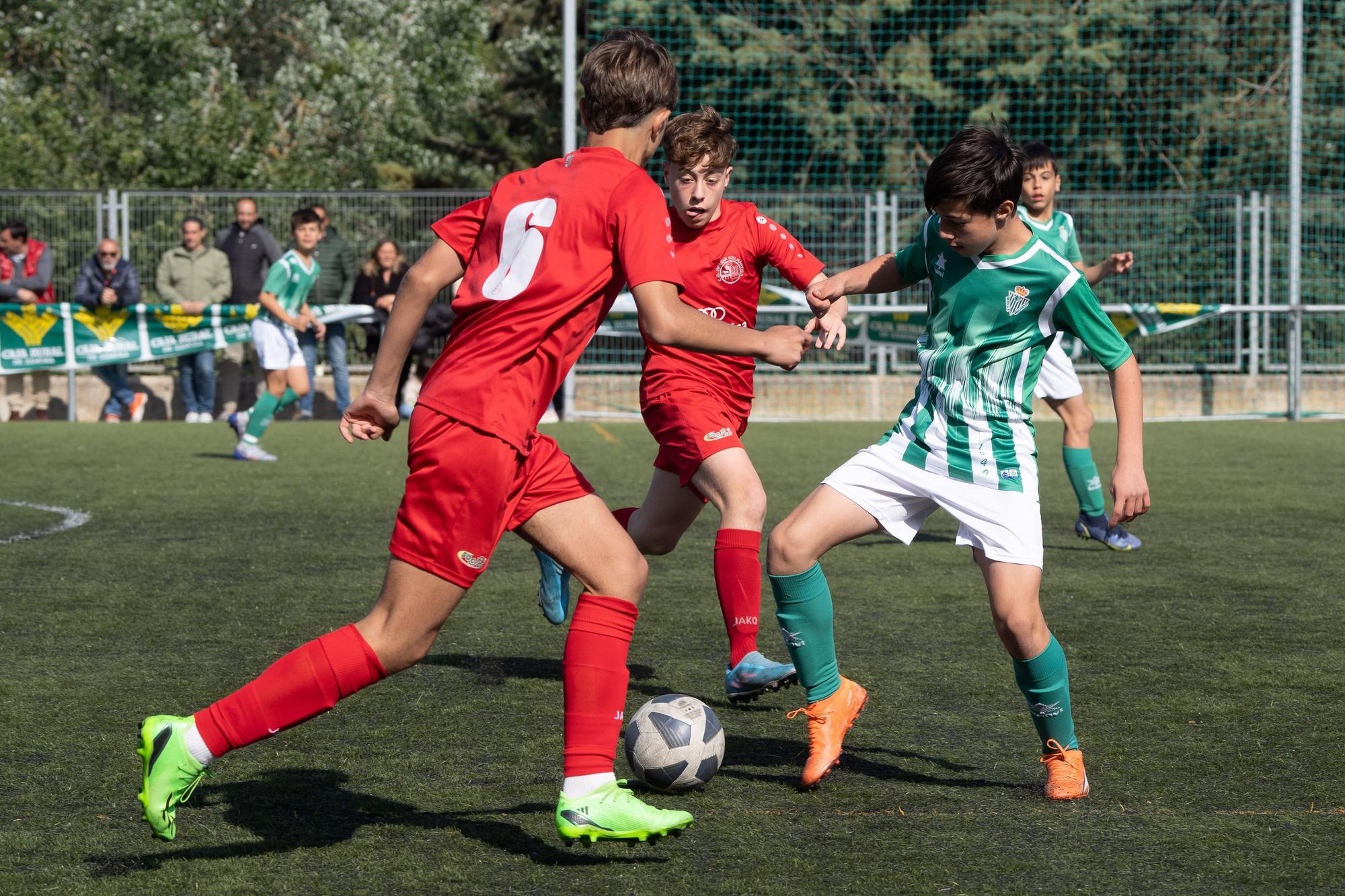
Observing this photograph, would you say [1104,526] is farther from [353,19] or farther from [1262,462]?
[353,19]

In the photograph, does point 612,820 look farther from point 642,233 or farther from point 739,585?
point 739,585

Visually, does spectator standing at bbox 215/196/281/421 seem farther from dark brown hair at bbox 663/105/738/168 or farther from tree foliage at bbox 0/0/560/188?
dark brown hair at bbox 663/105/738/168

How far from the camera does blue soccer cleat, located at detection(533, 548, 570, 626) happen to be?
528cm

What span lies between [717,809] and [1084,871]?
868mm

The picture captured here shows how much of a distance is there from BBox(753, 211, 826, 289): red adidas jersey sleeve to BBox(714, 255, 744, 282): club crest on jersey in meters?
0.11

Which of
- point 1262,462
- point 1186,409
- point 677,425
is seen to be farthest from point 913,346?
point 677,425

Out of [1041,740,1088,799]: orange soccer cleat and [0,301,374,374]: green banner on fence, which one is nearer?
[1041,740,1088,799]: orange soccer cleat

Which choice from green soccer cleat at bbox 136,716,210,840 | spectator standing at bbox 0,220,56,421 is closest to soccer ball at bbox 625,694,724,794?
green soccer cleat at bbox 136,716,210,840

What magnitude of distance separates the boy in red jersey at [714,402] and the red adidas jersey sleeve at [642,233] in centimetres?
149

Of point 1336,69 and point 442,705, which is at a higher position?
point 1336,69

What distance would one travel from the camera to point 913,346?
17203 millimetres

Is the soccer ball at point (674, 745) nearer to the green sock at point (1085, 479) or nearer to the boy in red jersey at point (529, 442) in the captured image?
the boy in red jersey at point (529, 442)

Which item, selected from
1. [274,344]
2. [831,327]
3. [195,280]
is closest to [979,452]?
[831,327]

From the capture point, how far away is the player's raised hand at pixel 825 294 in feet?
13.7
